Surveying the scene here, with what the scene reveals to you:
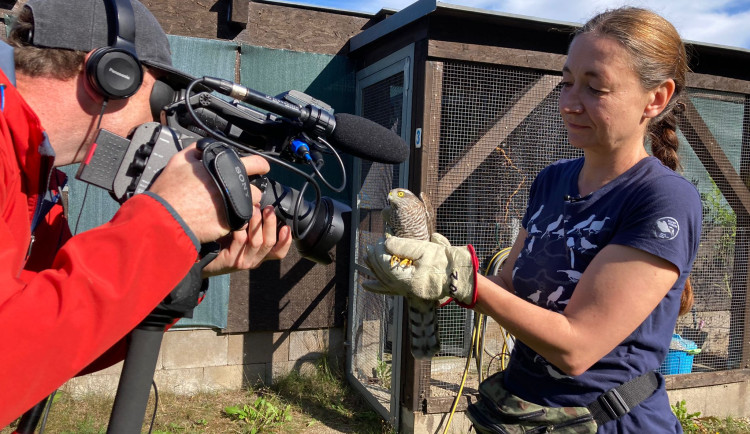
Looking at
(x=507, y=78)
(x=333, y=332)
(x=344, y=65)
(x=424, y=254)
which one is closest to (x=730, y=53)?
(x=507, y=78)

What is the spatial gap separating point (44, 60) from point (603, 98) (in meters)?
1.31

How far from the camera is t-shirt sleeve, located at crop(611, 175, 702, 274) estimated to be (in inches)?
50.8

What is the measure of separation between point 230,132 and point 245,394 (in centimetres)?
360

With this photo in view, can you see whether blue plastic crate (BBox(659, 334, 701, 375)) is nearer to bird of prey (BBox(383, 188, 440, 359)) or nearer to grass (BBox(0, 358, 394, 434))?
grass (BBox(0, 358, 394, 434))

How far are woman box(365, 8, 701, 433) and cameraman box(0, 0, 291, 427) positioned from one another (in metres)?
0.55

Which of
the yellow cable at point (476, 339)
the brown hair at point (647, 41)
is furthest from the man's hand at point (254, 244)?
the yellow cable at point (476, 339)

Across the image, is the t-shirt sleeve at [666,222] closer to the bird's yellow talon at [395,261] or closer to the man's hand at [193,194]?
the bird's yellow talon at [395,261]

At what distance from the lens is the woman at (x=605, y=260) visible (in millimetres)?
1305

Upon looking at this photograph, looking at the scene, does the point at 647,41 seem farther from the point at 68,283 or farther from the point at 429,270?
the point at 68,283

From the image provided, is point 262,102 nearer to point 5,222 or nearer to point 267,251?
point 267,251

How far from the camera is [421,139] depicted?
3.59 m

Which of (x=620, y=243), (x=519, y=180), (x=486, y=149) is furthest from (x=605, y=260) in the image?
(x=519, y=180)

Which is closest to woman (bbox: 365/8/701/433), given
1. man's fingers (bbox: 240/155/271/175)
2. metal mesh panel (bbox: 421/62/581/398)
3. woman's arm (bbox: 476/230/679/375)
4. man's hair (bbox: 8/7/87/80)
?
woman's arm (bbox: 476/230/679/375)

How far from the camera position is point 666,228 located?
4.26ft
